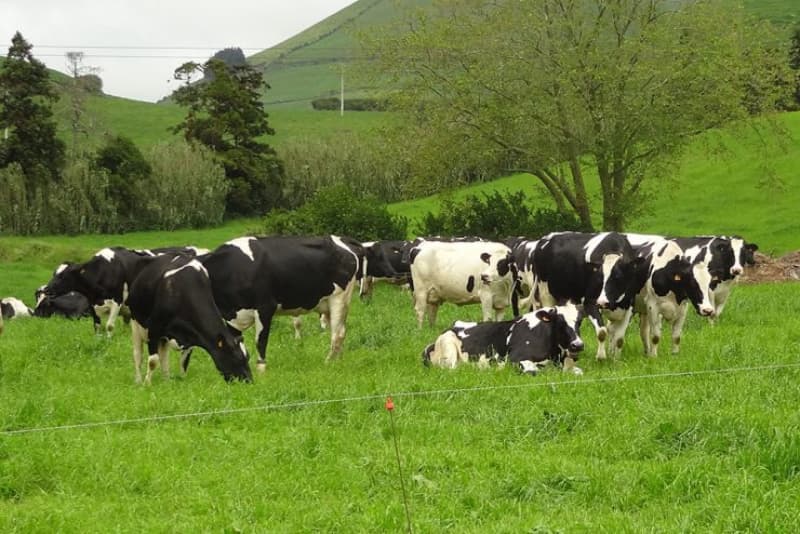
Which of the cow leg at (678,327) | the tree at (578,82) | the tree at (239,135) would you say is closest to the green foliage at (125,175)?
the tree at (239,135)

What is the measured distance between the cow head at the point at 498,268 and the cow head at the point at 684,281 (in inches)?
189

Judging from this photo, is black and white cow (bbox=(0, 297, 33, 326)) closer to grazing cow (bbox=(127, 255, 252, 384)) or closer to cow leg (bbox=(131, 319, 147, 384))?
cow leg (bbox=(131, 319, 147, 384))

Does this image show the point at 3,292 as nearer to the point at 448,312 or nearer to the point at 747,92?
the point at 448,312

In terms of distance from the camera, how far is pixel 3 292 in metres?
30.8

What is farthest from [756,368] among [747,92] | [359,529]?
[747,92]

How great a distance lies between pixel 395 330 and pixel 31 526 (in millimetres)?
11592

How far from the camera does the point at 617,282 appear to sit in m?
14.2

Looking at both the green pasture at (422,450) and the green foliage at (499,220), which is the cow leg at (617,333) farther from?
the green foliage at (499,220)

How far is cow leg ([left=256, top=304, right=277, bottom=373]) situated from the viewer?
47.2 feet

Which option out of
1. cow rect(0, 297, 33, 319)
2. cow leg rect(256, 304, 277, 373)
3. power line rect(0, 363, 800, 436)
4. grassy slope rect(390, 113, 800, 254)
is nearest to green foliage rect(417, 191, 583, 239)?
grassy slope rect(390, 113, 800, 254)

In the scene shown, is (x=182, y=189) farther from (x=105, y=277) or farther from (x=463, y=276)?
(x=463, y=276)

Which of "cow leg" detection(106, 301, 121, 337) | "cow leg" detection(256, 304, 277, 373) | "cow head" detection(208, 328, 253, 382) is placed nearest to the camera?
"cow head" detection(208, 328, 253, 382)

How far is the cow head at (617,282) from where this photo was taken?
46.4 feet

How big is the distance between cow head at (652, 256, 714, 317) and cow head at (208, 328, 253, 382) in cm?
644
